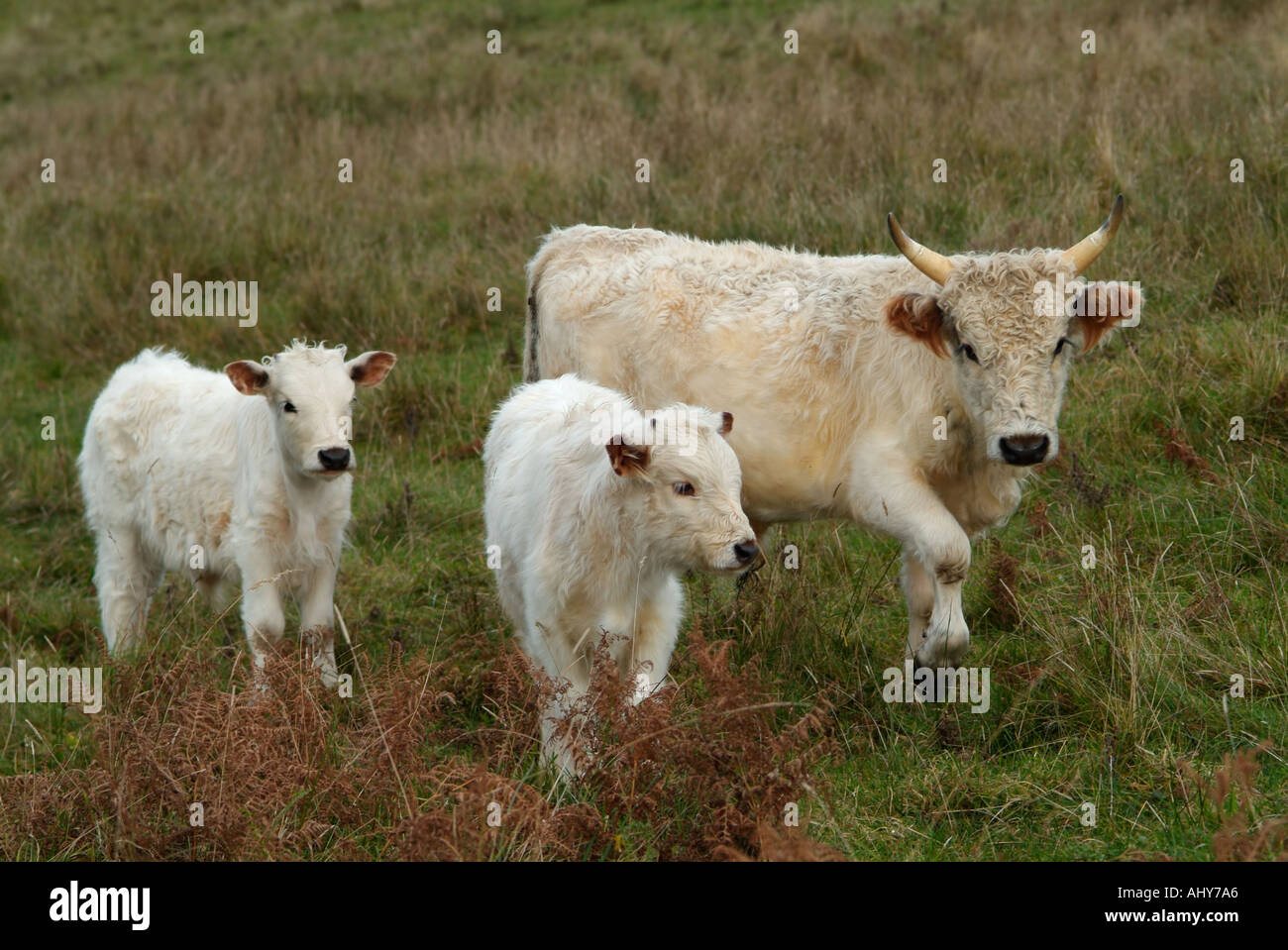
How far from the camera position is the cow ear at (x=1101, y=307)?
564 cm

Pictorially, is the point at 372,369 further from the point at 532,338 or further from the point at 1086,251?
the point at 1086,251

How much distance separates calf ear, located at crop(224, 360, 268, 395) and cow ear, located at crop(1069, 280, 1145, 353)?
3.29 metres

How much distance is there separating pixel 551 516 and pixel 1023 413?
1.74 meters

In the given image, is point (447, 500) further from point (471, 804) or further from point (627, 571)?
point (471, 804)

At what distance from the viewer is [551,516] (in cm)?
527

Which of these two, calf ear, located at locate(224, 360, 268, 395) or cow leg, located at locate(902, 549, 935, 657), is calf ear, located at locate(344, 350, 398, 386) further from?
cow leg, located at locate(902, 549, 935, 657)

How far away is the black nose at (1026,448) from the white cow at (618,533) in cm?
103

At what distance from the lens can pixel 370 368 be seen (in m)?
6.50

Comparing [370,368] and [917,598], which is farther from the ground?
[370,368]

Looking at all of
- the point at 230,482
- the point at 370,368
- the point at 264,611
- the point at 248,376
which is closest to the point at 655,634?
the point at 264,611

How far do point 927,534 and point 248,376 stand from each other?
287 centimetres

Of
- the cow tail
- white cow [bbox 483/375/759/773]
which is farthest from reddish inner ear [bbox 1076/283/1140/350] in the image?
the cow tail

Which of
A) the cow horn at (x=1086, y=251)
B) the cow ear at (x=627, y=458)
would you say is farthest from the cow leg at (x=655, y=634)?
the cow horn at (x=1086, y=251)

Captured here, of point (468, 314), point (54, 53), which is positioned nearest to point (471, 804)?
point (468, 314)
